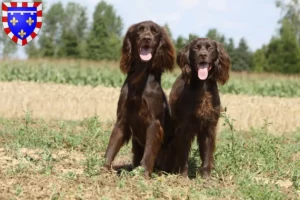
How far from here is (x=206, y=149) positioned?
649cm

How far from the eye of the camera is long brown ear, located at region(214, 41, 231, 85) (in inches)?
255

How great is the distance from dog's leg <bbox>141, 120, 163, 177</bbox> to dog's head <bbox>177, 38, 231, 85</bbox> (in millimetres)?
679

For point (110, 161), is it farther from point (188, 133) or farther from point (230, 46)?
point (230, 46)

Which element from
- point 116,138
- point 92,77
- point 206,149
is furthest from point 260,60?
point 116,138

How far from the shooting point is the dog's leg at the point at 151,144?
20.2 feet

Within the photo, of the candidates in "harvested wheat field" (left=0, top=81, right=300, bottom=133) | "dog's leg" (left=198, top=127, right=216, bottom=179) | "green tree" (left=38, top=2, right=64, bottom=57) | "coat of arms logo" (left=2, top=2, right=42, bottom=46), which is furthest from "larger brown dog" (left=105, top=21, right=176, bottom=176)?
"green tree" (left=38, top=2, right=64, bottom=57)

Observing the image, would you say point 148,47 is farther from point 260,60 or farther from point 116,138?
point 260,60

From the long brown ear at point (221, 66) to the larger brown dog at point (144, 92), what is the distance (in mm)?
512

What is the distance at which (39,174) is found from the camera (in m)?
5.82

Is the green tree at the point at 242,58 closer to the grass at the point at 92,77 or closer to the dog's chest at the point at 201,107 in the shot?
the grass at the point at 92,77

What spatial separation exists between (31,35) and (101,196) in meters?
7.64

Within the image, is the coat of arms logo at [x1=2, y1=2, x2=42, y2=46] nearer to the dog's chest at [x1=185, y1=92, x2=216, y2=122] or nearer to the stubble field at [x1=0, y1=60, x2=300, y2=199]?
the stubble field at [x1=0, y1=60, x2=300, y2=199]

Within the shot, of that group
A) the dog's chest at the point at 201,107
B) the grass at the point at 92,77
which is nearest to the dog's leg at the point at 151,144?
the dog's chest at the point at 201,107

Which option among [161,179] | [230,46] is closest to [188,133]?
[161,179]
